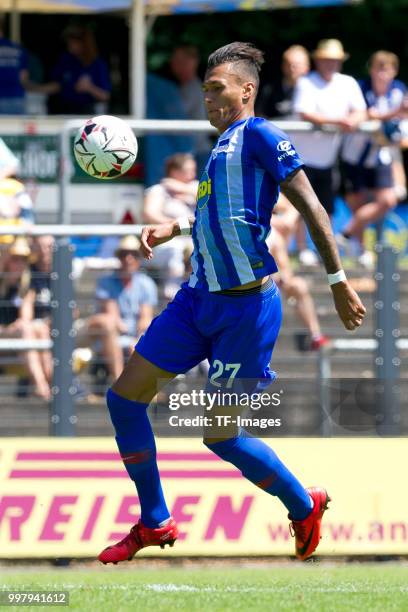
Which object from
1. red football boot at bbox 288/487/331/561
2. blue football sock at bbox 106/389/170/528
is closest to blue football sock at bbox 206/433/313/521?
red football boot at bbox 288/487/331/561

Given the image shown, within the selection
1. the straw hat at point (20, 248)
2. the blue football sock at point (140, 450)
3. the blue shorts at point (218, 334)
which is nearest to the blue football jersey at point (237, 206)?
the blue shorts at point (218, 334)

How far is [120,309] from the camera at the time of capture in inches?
432

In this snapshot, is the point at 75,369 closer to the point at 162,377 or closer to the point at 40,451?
the point at 40,451

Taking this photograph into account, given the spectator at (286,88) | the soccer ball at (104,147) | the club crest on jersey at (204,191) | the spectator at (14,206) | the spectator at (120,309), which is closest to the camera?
the club crest on jersey at (204,191)

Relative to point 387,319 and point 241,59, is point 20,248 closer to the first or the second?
point 387,319

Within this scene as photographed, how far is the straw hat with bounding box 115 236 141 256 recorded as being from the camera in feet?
36.3

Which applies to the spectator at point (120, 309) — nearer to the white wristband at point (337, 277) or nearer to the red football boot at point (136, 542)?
the red football boot at point (136, 542)

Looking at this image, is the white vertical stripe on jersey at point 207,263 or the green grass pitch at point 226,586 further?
the white vertical stripe on jersey at point 207,263

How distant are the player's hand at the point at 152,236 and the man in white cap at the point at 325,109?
5155 mm

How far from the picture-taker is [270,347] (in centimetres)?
759

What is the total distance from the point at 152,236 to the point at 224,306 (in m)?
0.56

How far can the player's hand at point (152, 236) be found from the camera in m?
7.59

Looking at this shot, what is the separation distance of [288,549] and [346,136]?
179 inches

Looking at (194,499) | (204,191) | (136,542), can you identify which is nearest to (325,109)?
(194,499)
